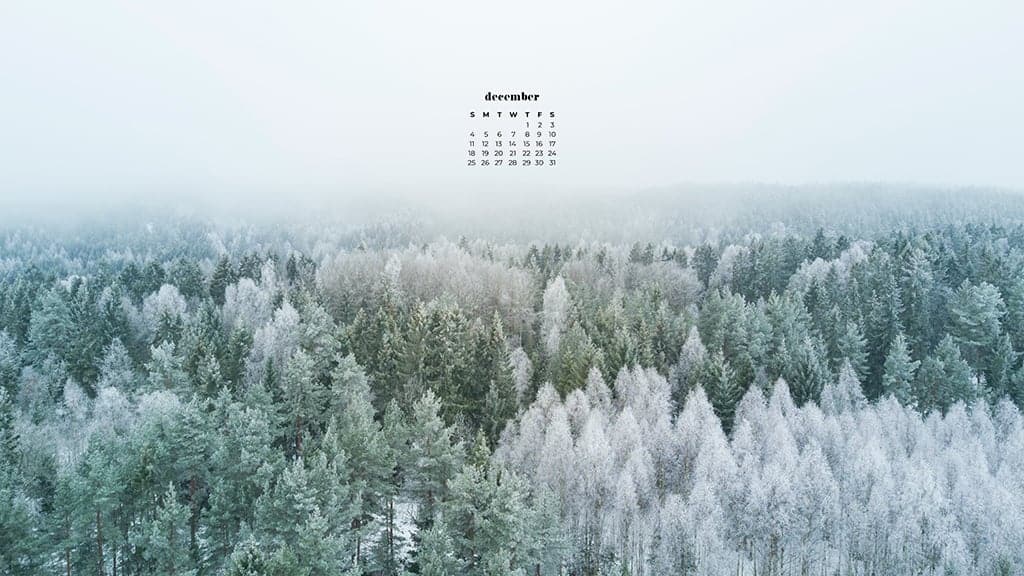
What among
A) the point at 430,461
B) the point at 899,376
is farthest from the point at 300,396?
the point at 899,376

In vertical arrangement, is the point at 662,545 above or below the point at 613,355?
below

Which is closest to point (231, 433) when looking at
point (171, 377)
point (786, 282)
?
point (171, 377)

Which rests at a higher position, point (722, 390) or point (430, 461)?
point (722, 390)

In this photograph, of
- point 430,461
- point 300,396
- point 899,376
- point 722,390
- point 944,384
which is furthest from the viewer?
point 899,376

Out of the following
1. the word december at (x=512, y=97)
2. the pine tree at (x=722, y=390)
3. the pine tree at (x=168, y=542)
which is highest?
the word december at (x=512, y=97)

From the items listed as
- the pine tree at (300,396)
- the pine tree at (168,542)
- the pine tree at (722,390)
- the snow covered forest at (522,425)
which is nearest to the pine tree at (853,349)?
the snow covered forest at (522,425)

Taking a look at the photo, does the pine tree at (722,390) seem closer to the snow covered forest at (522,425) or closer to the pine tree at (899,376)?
the snow covered forest at (522,425)

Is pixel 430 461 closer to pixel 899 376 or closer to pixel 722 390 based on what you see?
pixel 722 390

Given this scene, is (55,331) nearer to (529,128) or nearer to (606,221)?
(529,128)

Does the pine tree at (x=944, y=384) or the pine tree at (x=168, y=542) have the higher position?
the pine tree at (x=944, y=384)
